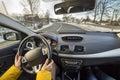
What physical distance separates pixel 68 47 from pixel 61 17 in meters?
0.50

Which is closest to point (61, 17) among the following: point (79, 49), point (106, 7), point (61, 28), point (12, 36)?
point (61, 28)

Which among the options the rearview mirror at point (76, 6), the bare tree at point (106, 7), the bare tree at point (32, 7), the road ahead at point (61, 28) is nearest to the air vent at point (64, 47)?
the road ahead at point (61, 28)

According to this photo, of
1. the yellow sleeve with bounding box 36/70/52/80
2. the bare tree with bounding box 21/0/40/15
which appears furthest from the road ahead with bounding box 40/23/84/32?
the yellow sleeve with bounding box 36/70/52/80

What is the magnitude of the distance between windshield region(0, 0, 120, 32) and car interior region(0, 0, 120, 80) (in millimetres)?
35

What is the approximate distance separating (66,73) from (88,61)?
44 centimetres

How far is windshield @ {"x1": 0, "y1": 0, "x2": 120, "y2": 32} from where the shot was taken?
2693 mm

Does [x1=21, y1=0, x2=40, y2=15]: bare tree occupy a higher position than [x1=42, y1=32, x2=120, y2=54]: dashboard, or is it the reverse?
[x1=21, y1=0, x2=40, y2=15]: bare tree

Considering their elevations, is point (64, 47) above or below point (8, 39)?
below

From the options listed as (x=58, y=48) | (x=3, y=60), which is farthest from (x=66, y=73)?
(x=3, y=60)

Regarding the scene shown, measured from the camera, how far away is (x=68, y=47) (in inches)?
112

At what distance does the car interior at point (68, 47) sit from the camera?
2371 mm

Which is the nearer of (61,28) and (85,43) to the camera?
(85,43)

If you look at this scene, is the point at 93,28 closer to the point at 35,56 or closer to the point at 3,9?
the point at 35,56

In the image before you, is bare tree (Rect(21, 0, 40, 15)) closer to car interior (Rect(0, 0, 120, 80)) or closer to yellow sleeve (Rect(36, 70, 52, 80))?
car interior (Rect(0, 0, 120, 80))
